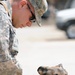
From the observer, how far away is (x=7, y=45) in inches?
113

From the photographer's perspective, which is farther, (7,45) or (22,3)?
(22,3)

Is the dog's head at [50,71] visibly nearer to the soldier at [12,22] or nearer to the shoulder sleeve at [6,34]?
the soldier at [12,22]

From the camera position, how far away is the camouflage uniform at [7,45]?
9.35ft

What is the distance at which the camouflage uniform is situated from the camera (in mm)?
2849

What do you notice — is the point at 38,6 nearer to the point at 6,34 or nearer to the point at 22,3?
the point at 22,3

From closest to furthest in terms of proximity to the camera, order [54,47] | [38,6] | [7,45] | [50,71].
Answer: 1. [7,45]
2. [38,6]
3. [50,71]
4. [54,47]

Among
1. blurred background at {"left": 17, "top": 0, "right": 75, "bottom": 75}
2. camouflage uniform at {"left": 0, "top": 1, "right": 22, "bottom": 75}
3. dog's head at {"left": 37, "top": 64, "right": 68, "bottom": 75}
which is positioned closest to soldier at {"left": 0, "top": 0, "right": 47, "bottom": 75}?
camouflage uniform at {"left": 0, "top": 1, "right": 22, "bottom": 75}

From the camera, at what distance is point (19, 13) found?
313cm

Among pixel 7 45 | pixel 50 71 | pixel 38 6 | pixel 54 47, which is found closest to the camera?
pixel 7 45

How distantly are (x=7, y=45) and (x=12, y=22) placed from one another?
13.9 inches

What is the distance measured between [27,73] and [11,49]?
4744 millimetres

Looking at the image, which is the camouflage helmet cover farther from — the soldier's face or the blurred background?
the blurred background

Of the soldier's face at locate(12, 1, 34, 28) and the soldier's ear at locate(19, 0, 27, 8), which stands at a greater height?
the soldier's ear at locate(19, 0, 27, 8)

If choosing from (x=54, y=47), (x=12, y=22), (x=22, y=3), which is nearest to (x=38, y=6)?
(x=22, y=3)
